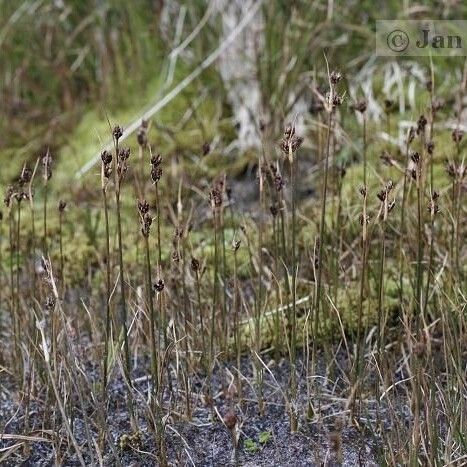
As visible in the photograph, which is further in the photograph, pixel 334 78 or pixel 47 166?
pixel 47 166

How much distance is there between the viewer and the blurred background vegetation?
11.6 ft

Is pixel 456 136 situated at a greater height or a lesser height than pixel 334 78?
lesser

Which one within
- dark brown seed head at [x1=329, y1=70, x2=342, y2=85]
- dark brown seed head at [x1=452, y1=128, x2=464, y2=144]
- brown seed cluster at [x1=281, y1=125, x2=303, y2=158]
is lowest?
dark brown seed head at [x1=452, y1=128, x2=464, y2=144]

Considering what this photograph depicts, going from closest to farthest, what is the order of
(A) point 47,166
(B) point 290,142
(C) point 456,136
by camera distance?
(B) point 290,142 → (A) point 47,166 → (C) point 456,136

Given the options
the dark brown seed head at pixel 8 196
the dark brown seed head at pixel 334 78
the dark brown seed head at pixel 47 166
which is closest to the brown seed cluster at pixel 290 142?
the dark brown seed head at pixel 334 78

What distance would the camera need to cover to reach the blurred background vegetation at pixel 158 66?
354cm

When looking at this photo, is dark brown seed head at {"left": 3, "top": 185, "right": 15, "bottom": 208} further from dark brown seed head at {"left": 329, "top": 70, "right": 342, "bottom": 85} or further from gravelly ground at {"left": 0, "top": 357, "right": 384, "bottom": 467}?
dark brown seed head at {"left": 329, "top": 70, "right": 342, "bottom": 85}

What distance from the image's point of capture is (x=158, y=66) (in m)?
4.13

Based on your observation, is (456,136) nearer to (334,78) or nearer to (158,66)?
(334,78)

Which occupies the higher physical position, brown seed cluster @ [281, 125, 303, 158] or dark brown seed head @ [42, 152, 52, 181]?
brown seed cluster @ [281, 125, 303, 158]

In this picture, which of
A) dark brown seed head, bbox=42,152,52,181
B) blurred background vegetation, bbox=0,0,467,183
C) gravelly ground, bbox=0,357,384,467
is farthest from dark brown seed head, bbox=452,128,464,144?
blurred background vegetation, bbox=0,0,467,183

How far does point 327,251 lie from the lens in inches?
92.1

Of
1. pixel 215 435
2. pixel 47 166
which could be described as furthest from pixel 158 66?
pixel 215 435

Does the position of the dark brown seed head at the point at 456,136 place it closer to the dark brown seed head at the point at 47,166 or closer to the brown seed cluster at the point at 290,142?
the brown seed cluster at the point at 290,142
